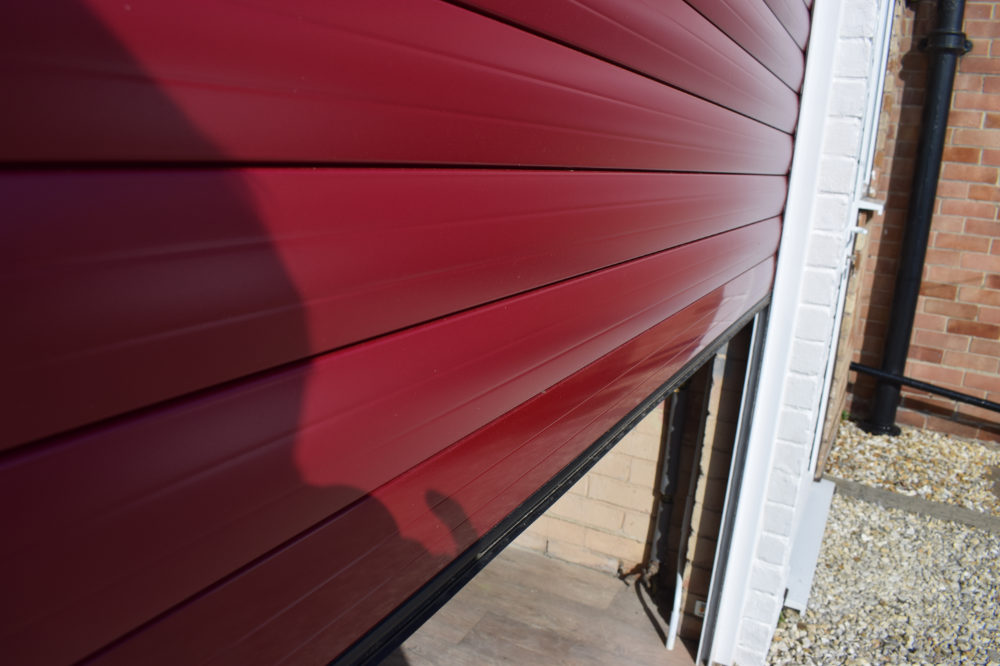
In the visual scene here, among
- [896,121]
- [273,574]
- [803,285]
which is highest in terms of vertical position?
[896,121]

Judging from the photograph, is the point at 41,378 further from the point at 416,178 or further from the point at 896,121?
the point at 896,121

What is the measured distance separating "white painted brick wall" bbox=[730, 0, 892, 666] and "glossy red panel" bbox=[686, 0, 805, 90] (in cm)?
30

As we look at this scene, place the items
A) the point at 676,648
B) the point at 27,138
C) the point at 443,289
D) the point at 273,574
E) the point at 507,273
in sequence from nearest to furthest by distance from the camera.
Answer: the point at 27,138
the point at 273,574
the point at 443,289
the point at 507,273
the point at 676,648

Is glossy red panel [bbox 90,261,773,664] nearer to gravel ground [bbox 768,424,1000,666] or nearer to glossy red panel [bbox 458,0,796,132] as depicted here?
glossy red panel [bbox 458,0,796,132]

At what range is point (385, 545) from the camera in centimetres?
88

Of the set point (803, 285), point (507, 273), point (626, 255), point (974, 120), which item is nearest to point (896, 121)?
point (974, 120)

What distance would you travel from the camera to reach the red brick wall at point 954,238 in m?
5.46

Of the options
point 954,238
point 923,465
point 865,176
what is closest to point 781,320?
point 865,176

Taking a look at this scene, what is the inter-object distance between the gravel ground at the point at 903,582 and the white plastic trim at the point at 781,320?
55 cm

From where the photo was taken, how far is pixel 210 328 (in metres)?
0.56

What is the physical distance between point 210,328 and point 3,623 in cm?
23

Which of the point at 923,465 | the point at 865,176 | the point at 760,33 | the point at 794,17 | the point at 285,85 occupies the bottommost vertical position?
the point at 923,465

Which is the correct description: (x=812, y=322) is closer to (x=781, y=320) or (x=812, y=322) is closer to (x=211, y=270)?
(x=781, y=320)

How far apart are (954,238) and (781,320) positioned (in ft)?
11.9
